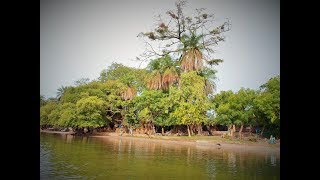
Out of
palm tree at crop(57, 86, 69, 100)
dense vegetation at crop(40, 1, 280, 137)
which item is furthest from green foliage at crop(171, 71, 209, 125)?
palm tree at crop(57, 86, 69, 100)

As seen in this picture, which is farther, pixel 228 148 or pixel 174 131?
pixel 174 131

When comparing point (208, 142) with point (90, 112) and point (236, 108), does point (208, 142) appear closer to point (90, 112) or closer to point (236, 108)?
point (236, 108)

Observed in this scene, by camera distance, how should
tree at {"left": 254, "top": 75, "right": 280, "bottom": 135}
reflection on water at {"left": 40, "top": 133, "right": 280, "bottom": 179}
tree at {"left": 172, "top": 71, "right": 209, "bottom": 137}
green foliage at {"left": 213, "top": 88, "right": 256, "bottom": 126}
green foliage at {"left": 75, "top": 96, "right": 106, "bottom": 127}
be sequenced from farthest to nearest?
1. green foliage at {"left": 75, "top": 96, "right": 106, "bottom": 127}
2. tree at {"left": 172, "top": 71, "right": 209, "bottom": 137}
3. green foliage at {"left": 213, "top": 88, "right": 256, "bottom": 126}
4. tree at {"left": 254, "top": 75, "right": 280, "bottom": 135}
5. reflection on water at {"left": 40, "top": 133, "right": 280, "bottom": 179}

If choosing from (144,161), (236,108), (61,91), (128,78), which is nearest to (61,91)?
(61,91)

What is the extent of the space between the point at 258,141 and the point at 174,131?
2.50 meters

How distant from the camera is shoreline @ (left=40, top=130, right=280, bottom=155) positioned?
9.30m

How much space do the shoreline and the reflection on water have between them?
0.38ft

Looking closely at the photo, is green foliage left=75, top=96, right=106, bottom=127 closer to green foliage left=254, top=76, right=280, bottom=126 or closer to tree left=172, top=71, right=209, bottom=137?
tree left=172, top=71, right=209, bottom=137

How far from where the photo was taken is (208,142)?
32.4ft

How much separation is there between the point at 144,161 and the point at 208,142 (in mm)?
2646
